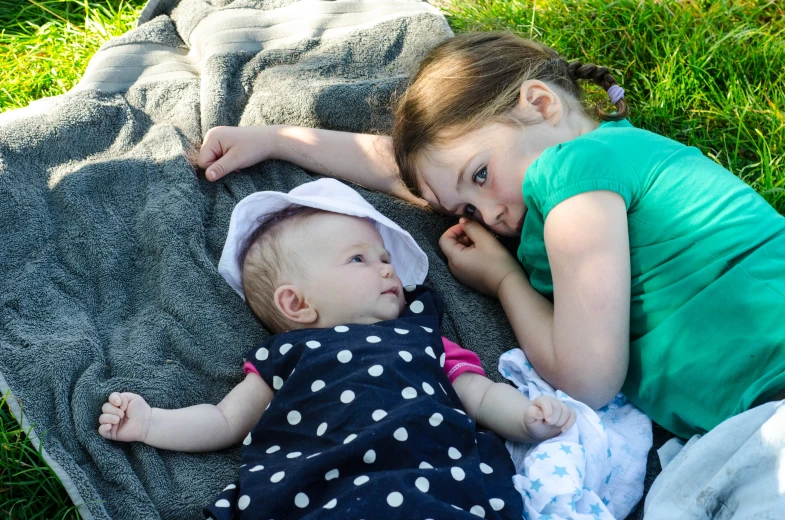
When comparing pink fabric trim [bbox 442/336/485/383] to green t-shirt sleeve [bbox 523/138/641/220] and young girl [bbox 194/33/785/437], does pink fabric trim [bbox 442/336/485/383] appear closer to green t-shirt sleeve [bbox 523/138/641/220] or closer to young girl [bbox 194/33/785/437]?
young girl [bbox 194/33/785/437]

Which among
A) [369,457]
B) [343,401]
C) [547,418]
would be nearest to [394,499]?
[369,457]

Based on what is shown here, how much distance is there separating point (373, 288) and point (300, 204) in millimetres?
309

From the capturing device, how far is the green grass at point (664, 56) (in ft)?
9.05

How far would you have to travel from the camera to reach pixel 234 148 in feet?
8.18

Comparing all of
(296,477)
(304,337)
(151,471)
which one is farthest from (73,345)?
(296,477)

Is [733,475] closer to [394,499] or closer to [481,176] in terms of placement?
[394,499]

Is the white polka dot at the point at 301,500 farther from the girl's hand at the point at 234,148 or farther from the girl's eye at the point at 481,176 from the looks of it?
Result: the girl's hand at the point at 234,148

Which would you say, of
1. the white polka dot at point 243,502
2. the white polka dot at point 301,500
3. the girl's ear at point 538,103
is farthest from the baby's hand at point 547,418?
the girl's ear at point 538,103

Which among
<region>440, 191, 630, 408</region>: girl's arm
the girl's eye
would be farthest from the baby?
the girl's eye

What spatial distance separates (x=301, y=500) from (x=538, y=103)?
1.18 m

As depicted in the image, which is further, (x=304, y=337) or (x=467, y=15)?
(x=467, y=15)

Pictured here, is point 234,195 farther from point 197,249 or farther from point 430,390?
point 430,390

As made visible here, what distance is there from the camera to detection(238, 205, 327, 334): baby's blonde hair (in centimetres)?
194

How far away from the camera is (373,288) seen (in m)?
1.91
